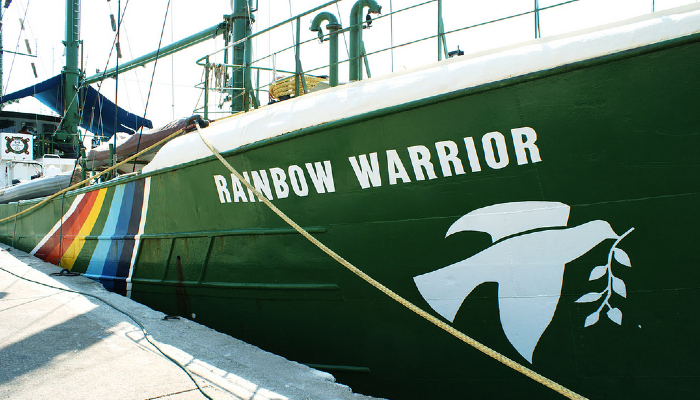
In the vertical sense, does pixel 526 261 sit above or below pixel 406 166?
below

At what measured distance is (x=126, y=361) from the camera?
115 inches

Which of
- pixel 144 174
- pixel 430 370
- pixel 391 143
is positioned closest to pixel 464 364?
pixel 430 370

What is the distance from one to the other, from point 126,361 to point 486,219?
2372mm

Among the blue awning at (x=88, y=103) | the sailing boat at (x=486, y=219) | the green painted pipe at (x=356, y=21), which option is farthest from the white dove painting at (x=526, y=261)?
the blue awning at (x=88, y=103)

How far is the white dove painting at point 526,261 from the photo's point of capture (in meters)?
2.42

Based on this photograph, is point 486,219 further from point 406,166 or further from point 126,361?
point 126,361

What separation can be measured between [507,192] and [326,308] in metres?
1.45

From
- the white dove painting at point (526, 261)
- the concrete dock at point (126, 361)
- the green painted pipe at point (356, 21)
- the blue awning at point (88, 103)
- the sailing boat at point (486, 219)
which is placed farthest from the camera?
the blue awning at point (88, 103)

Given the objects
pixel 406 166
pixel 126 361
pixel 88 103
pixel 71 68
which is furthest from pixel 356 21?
pixel 88 103

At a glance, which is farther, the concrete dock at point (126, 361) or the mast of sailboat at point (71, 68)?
the mast of sailboat at point (71, 68)

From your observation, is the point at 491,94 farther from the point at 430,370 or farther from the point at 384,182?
the point at 430,370

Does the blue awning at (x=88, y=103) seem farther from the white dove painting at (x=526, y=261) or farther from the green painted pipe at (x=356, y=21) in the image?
the white dove painting at (x=526, y=261)

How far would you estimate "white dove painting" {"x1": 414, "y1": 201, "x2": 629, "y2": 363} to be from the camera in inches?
95.3

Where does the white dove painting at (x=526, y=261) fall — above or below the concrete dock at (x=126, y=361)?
above
